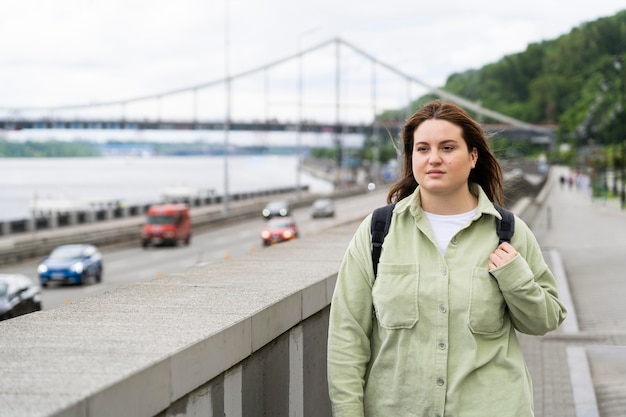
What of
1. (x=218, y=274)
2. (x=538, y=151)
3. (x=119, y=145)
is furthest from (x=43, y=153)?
(x=218, y=274)

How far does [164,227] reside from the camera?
4622cm

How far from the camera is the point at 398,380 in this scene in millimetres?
3123

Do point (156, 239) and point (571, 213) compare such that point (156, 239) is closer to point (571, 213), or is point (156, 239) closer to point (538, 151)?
point (571, 213)

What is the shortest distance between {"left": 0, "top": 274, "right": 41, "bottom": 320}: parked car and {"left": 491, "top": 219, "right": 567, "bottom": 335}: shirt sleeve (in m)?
15.5

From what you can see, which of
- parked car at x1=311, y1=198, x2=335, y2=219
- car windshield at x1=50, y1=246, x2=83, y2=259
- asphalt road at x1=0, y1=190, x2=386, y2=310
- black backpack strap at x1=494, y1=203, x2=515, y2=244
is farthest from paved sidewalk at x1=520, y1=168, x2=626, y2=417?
parked car at x1=311, y1=198, x2=335, y2=219

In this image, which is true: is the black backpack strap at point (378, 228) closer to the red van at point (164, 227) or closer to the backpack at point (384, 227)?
the backpack at point (384, 227)

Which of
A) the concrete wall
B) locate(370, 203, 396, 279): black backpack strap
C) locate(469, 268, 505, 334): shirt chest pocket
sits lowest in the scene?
the concrete wall

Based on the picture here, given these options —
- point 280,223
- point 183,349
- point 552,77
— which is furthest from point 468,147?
point 552,77

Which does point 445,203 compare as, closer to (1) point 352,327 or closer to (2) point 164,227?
(1) point 352,327

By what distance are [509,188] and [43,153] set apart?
13402cm

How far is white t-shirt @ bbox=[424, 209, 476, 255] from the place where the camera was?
320 centimetres

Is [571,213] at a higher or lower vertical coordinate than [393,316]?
lower

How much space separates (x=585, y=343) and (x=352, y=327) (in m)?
9.00

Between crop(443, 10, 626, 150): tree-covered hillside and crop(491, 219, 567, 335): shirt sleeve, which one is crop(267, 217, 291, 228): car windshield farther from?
crop(443, 10, 626, 150): tree-covered hillside
